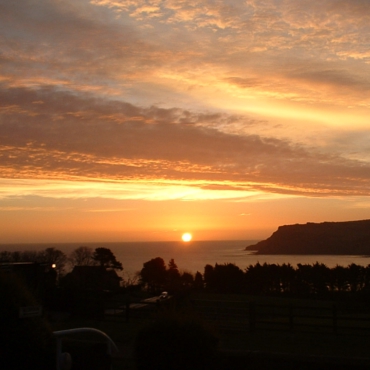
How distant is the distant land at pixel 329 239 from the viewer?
70.2m

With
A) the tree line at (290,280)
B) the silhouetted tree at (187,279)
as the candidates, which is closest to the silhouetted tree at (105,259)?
the silhouetted tree at (187,279)

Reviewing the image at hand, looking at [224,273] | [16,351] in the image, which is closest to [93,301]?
[16,351]

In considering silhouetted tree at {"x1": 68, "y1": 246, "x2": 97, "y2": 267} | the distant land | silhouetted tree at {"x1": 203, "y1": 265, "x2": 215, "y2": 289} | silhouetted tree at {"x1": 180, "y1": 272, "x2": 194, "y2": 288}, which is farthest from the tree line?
the distant land

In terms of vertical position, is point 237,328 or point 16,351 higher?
point 16,351

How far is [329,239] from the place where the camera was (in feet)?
248

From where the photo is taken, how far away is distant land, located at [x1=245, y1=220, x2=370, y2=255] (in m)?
70.2

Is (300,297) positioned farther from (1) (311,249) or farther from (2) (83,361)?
(1) (311,249)

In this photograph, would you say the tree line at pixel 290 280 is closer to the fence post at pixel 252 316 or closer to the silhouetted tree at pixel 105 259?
the silhouetted tree at pixel 105 259

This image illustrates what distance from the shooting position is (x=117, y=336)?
42.1ft

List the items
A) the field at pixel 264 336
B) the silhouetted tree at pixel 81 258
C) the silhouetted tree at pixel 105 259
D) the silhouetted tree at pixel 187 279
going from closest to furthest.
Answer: the field at pixel 264 336
the silhouetted tree at pixel 187 279
the silhouetted tree at pixel 105 259
the silhouetted tree at pixel 81 258

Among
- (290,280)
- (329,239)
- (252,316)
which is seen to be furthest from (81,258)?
(329,239)

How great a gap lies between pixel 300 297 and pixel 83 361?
876 inches

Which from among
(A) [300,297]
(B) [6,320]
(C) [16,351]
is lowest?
(A) [300,297]

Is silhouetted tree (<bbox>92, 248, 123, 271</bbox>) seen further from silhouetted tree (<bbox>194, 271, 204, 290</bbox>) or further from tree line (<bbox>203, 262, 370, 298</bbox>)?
tree line (<bbox>203, 262, 370, 298</bbox>)
